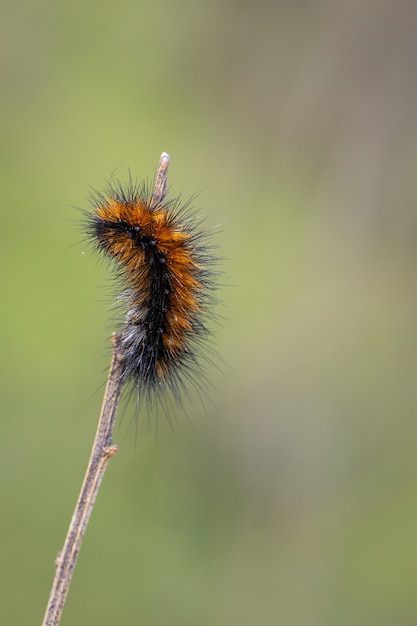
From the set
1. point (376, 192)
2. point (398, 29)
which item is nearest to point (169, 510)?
point (376, 192)

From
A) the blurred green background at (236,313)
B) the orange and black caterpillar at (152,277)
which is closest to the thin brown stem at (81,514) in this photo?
the orange and black caterpillar at (152,277)

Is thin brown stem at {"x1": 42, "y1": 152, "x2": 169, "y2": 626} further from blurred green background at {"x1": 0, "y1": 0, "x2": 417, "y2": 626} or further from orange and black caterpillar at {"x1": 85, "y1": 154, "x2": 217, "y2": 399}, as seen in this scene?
blurred green background at {"x1": 0, "y1": 0, "x2": 417, "y2": 626}

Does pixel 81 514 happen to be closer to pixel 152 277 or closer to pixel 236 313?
pixel 152 277

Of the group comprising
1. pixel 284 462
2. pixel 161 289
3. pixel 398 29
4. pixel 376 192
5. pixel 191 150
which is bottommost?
pixel 161 289

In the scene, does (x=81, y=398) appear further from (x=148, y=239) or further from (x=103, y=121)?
(x=148, y=239)

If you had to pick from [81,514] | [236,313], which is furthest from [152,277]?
[236,313]

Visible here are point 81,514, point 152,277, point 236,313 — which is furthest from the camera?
point 236,313

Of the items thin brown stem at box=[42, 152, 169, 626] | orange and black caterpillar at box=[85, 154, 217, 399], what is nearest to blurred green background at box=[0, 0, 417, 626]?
orange and black caterpillar at box=[85, 154, 217, 399]

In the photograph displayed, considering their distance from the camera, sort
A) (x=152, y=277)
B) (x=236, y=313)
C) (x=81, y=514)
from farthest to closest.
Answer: (x=236, y=313)
(x=152, y=277)
(x=81, y=514)
